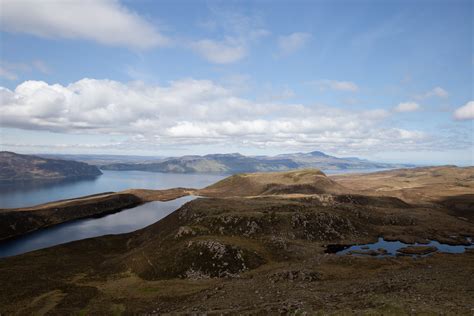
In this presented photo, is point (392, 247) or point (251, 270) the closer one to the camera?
point (251, 270)

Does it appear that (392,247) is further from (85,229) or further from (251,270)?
(85,229)

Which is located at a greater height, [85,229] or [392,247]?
[392,247]

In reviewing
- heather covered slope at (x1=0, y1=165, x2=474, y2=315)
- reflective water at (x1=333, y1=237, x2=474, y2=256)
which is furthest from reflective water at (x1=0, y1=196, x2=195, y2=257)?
reflective water at (x1=333, y1=237, x2=474, y2=256)

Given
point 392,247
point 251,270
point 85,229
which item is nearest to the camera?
point 251,270

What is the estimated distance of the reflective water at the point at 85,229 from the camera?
351 feet

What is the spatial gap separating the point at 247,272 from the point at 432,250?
56.5 metres

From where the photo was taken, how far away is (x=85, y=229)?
130875 mm

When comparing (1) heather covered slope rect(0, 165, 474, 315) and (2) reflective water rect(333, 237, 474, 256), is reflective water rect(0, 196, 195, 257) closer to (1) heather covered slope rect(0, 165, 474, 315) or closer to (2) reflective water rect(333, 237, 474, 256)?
(1) heather covered slope rect(0, 165, 474, 315)

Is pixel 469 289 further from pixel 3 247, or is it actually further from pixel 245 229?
pixel 3 247

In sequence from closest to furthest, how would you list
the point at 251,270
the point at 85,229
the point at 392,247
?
the point at 251,270 → the point at 392,247 → the point at 85,229

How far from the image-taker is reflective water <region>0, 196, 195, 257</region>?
10694 cm

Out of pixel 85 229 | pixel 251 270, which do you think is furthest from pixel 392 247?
pixel 85 229

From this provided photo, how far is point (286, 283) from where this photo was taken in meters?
51.9

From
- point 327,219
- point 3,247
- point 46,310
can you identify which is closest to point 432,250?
point 327,219
